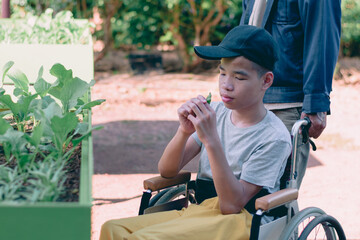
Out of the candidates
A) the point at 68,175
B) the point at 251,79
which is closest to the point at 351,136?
the point at 251,79

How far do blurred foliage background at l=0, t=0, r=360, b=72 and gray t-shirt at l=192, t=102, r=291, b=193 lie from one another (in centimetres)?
913

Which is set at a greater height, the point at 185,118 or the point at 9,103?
the point at 9,103

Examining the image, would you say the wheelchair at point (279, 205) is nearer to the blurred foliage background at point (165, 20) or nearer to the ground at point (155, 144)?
the ground at point (155, 144)

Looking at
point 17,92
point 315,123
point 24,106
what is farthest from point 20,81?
point 315,123

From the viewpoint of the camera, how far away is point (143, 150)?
7.15 metres

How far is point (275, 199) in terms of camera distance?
7.36 ft

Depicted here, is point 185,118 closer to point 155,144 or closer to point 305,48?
point 305,48

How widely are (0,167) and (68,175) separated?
8.6 inches

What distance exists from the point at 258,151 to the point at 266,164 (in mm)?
72

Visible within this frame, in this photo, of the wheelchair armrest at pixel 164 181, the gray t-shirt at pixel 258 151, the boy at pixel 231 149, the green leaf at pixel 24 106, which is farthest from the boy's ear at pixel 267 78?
the green leaf at pixel 24 106

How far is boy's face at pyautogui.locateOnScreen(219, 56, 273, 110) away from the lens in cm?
236

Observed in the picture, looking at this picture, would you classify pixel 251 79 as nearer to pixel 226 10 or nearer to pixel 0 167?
pixel 0 167

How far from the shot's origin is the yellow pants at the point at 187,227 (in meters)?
2.18

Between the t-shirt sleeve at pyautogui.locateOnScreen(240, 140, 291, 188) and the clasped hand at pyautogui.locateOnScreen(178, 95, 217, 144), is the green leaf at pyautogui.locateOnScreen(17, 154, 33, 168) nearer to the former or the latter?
the clasped hand at pyautogui.locateOnScreen(178, 95, 217, 144)
